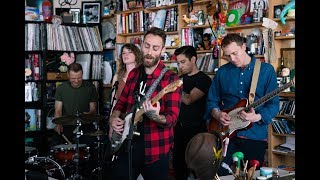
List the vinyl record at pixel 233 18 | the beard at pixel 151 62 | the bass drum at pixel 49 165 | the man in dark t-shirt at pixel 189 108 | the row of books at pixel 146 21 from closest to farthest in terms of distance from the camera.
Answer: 1. the beard at pixel 151 62
2. the man in dark t-shirt at pixel 189 108
3. the bass drum at pixel 49 165
4. the vinyl record at pixel 233 18
5. the row of books at pixel 146 21

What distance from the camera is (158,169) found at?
8.32 ft

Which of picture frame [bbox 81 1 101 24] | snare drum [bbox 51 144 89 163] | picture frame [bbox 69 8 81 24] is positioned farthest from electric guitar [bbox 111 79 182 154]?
picture frame [bbox 81 1 101 24]

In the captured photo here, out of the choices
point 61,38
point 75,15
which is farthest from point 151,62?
point 75,15

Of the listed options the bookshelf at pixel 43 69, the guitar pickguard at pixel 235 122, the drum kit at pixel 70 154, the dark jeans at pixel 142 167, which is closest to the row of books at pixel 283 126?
the guitar pickguard at pixel 235 122

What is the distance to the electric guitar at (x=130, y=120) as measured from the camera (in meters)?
2.40

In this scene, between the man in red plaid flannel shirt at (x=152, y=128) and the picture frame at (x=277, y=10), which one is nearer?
the man in red plaid flannel shirt at (x=152, y=128)

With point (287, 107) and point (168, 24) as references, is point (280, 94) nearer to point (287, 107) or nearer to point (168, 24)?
point (287, 107)

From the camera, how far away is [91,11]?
6234mm

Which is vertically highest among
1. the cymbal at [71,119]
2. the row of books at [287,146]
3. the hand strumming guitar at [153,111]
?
the hand strumming guitar at [153,111]

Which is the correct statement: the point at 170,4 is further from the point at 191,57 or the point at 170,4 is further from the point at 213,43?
the point at 191,57

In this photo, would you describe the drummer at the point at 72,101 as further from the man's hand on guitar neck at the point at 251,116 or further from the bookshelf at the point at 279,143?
the man's hand on guitar neck at the point at 251,116

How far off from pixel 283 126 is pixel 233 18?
1221 millimetres

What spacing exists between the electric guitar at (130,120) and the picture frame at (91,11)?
3.74 m
